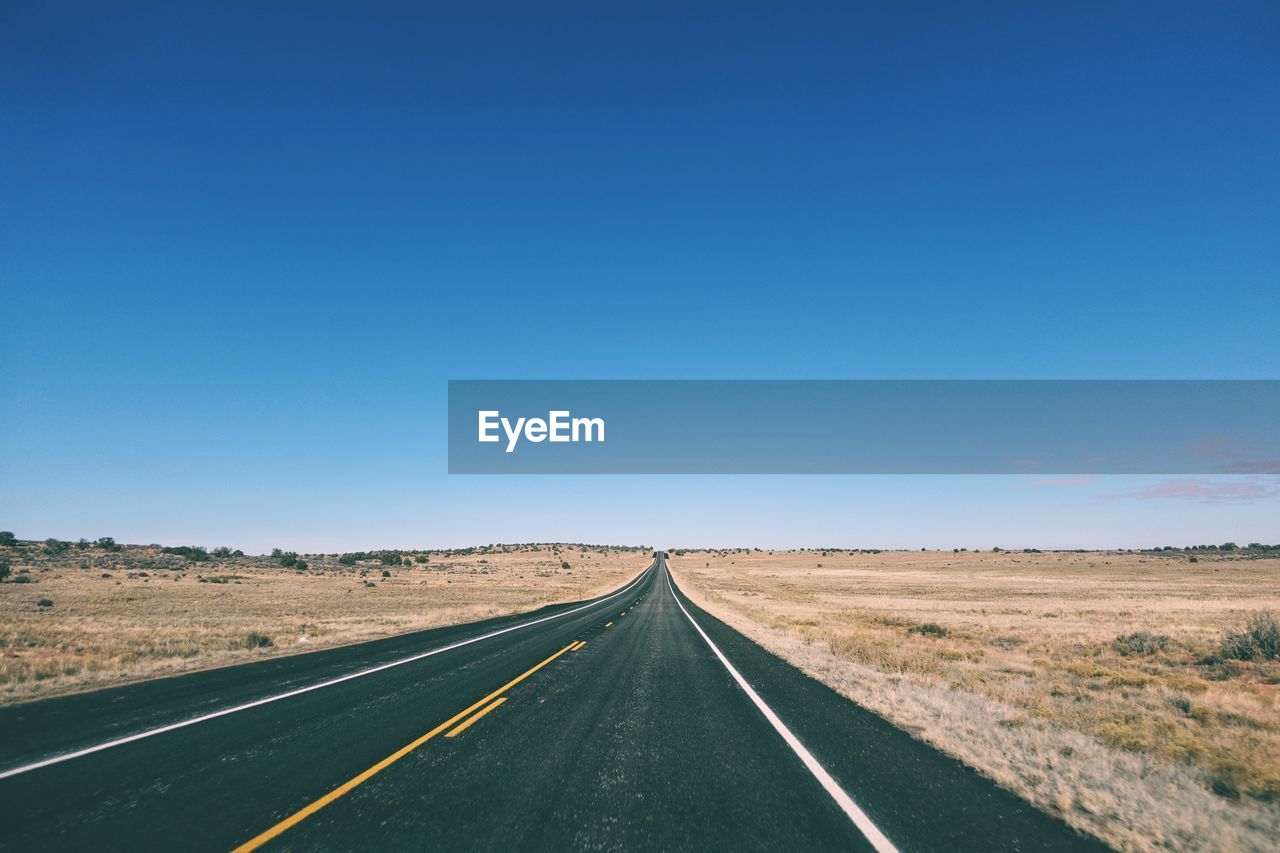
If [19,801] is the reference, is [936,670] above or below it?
below

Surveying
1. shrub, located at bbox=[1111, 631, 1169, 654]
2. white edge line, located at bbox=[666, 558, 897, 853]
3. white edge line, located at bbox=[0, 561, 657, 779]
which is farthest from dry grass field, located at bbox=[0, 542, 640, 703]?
shrub, located at bbox=[1111, 631, 1169, 654]

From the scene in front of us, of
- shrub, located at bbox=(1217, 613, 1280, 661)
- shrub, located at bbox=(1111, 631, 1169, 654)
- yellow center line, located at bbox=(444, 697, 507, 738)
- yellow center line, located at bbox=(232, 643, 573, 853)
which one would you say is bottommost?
shrub, located at bbox=(1111, 631, 1169, 654)

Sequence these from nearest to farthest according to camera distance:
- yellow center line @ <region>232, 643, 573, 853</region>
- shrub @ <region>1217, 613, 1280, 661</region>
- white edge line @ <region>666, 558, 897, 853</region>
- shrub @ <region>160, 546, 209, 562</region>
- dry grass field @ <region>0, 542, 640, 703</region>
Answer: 1. yellow center line @ <region>232, 643, 573, 853</region>
2. white edge line @ <region>666, 558, 897, 853</region>
3. dry grass field @ <region>0, 542, 640, 703</region>
4. shrub @ <region>1217, 613, 1280, 661</region>
5. shrub @ <region>160, 546, 209, 562</region>

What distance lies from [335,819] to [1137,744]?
951cm

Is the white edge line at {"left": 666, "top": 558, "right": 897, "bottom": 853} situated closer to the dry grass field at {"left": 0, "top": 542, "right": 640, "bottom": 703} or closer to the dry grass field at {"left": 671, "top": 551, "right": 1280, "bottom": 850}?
the dry grass field at {"left": 671, "top": 551, "right": 1280, "bottom": 850}

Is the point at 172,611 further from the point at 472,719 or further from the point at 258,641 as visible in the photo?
the point at 472,719

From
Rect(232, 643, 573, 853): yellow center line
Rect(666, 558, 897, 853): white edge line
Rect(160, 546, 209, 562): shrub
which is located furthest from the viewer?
Rect(160, 546, 209, 562): shrub

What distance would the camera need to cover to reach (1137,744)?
7.98 meters

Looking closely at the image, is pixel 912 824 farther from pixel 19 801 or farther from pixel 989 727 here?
pixel 19 801

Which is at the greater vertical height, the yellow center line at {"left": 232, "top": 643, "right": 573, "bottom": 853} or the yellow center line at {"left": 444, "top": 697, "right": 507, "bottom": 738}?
the yellow center line at {"left": 232, "top": 643, "right": 573, "bottom": 853}

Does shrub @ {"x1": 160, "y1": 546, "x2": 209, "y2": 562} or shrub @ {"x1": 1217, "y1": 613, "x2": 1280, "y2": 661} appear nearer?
shrub @ {"x1": 1217, "y1": 613, "x2": 1280, "y2": 661}

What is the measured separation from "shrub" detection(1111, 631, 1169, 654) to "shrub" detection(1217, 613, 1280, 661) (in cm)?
164

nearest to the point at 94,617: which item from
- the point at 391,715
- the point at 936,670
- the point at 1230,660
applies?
the point at 391,715

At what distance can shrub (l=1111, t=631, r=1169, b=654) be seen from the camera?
17578mm
